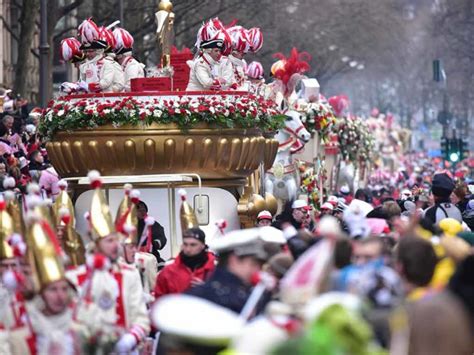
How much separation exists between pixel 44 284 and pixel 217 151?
9663 mm

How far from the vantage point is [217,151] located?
2027 centimetres

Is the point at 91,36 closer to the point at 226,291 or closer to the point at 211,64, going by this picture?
the point at 211,64

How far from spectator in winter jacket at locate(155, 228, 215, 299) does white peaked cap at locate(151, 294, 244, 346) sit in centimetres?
463

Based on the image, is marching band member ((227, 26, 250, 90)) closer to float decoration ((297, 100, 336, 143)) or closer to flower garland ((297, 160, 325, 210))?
flower garland ((297, 160, 325, 210))

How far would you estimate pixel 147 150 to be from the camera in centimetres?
2000

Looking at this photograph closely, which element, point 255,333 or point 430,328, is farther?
point 430,328

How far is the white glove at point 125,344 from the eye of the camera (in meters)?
11.0

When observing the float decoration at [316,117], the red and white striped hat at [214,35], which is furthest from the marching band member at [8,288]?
the float decoration at [316,117]

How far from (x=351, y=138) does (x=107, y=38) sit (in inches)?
865

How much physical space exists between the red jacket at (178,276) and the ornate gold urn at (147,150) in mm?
6625

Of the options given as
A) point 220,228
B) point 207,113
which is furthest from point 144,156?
point 220,228

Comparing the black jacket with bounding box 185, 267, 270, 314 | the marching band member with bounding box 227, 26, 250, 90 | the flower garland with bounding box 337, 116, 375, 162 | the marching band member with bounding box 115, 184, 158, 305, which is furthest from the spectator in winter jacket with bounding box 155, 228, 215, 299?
the flower garland with bounding box 337, 116, 375, 162

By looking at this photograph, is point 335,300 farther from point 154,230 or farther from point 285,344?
point 154,230

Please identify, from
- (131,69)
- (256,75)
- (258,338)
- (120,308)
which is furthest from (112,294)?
(256,75)
